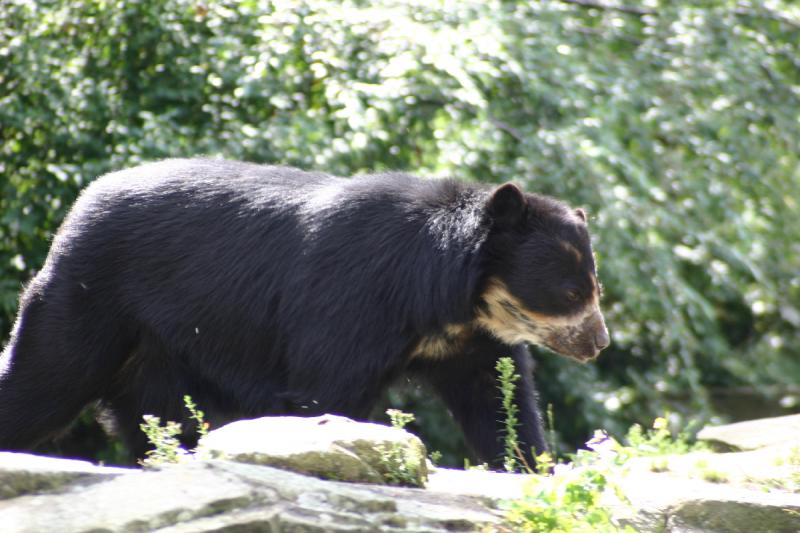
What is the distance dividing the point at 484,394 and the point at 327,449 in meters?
1.89

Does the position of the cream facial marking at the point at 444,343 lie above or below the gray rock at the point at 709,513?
below

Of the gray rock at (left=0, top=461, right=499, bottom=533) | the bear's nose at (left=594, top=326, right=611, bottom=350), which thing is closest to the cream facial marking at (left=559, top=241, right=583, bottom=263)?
the bear's nose at (left=594, top=326, right=611, bottom=350)

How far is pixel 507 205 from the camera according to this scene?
4898 millimetres

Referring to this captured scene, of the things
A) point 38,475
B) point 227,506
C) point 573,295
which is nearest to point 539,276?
point 573,295

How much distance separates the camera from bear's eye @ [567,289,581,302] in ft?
16.3

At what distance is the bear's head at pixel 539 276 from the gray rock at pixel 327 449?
1.50m

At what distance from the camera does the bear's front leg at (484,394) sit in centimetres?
509

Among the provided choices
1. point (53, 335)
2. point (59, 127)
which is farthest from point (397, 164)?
point (53, 335)

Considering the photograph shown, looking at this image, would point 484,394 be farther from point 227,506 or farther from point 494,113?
point 494,113

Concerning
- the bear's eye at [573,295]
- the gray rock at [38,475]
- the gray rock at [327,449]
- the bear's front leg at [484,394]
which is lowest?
the bear's front leg at [484,394]

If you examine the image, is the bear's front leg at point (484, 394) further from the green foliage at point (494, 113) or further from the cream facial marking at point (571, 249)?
the green foliage at point (494, 113)

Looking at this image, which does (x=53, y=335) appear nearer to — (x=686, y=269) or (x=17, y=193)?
(x=17, y=193)

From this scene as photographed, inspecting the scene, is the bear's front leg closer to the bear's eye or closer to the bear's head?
the bear's head

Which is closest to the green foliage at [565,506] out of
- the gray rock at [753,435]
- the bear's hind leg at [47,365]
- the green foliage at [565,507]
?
the green foliage at [565,507]
